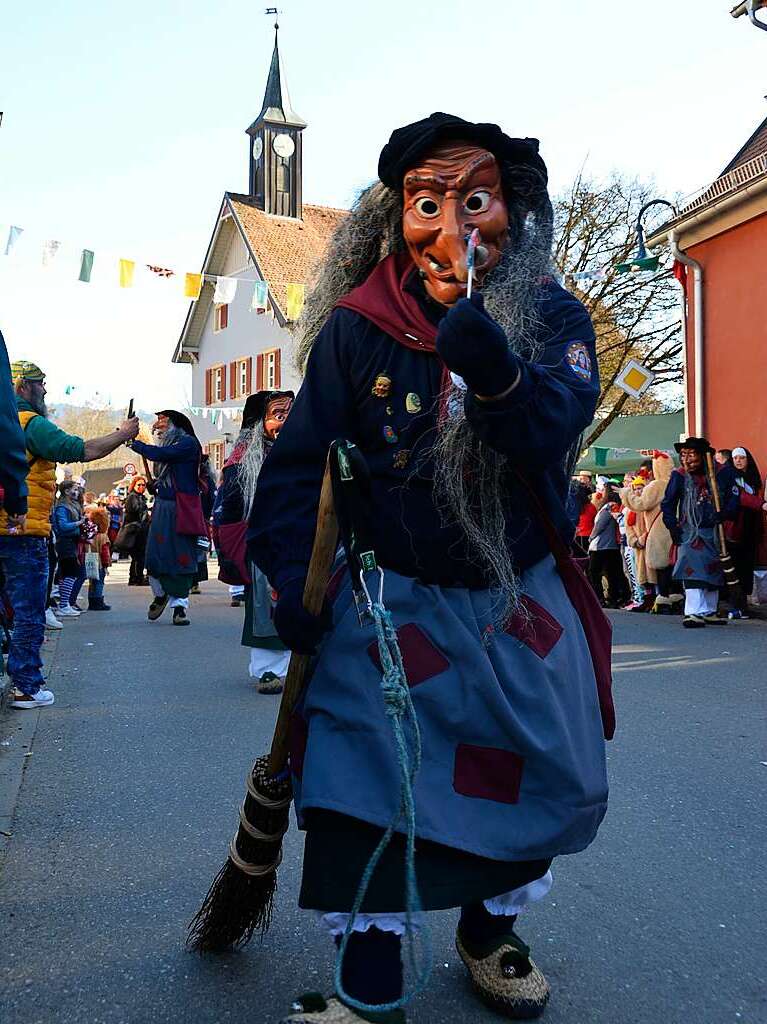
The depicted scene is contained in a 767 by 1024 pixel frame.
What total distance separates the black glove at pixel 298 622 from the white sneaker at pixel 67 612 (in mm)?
11450

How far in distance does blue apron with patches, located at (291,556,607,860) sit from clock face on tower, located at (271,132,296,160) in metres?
41.6

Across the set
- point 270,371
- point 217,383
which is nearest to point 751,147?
point 270,371

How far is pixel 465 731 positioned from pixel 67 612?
1180cm

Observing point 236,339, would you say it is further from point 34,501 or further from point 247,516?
point 34,501

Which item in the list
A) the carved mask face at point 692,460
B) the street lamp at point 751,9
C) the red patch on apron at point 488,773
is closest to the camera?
the red patch on apron at point 488,773

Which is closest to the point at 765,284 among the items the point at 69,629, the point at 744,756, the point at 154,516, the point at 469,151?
the point at 154,516

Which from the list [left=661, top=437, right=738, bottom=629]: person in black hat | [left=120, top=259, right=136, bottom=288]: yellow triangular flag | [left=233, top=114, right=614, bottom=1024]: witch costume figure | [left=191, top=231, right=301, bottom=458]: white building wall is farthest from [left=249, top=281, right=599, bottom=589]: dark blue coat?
[left=191, top=231, right=301, bottom=458]: white building wall

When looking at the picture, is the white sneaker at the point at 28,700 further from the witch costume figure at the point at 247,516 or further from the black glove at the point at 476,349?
the black glove at the point at 476,349

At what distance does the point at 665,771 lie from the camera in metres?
5.13

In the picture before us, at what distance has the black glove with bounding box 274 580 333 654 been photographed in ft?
7.53

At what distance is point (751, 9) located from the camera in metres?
14.7

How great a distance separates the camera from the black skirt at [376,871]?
222cm

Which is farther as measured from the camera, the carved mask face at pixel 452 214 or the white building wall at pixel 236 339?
the white building wall at pixel 236 339

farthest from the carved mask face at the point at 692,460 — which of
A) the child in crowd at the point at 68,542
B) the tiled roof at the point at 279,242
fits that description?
the tiled roof at the point at 279,242
